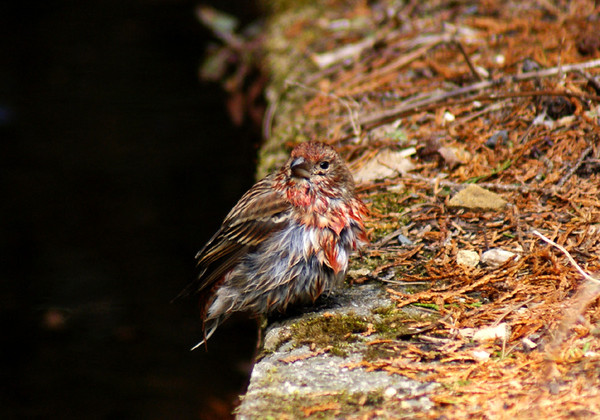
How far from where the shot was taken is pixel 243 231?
12.0 feet

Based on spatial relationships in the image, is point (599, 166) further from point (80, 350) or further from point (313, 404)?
point (80, 350)

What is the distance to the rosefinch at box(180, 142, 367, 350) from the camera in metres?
3.46

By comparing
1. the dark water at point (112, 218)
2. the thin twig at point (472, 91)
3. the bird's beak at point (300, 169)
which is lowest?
the dark water at point (112, 218)

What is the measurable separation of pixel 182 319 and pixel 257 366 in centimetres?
319

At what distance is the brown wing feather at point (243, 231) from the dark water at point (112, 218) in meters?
1.88

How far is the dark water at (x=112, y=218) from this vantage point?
550 cm

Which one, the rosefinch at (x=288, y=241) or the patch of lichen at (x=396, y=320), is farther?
the rosefinch at (x=288, y=241)

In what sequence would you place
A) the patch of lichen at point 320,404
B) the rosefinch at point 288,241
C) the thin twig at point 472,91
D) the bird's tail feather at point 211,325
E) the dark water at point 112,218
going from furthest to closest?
1. the dark water at point 112,218
2. the thin twig at point 472,91
3. the bird's tail feather at point 211,325
4. the rosefinch at point 288,241
5. the patch of lichen at point 320,404

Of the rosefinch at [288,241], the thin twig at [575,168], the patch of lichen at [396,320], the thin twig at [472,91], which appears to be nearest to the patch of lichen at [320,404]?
the patch of lichen at [396,320]

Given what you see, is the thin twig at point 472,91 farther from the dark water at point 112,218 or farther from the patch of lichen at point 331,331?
the patch of lichen at point 331,331

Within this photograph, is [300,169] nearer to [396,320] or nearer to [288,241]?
[288,241]

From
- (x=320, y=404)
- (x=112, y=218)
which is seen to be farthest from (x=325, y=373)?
(x=112, y=218)

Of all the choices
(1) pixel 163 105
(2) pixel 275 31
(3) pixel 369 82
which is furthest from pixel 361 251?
(1) pixel 163 105

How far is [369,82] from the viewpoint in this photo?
18.6 ft
